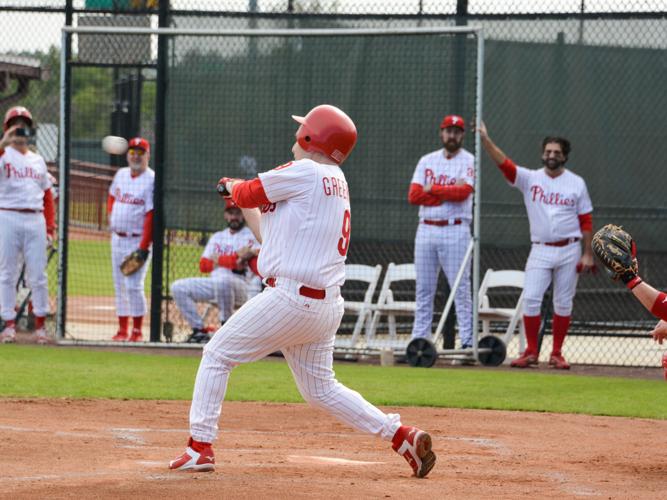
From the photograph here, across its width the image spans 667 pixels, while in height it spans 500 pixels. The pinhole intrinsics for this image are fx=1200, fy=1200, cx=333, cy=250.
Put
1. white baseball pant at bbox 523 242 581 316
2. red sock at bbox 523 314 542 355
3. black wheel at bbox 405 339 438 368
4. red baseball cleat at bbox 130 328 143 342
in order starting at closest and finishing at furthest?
black wheel at bbox 405 339 438 368 → white baseball pant at bbox 523 242 581 316 → red sock at bbox 523 314 542 355 → red baseball cleat at bbox 130 328 143 342

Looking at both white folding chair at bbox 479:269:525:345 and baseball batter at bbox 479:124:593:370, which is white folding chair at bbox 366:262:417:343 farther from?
baseball batter at bbox 479:124:593:370

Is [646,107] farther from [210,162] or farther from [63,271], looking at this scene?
[63,271]

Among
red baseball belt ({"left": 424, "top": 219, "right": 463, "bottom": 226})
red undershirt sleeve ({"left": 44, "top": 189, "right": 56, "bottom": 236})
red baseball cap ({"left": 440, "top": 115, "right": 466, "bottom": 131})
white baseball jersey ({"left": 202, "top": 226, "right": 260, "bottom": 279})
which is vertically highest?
red baseball cap ({"left": 440, "top": 115, "right": 466, "bottom": 131})

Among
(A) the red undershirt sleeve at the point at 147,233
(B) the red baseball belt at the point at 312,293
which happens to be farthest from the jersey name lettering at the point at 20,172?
(B) the red baseball belt at the point at 312,293

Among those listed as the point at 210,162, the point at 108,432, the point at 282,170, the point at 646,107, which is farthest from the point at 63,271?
the point at 282,170

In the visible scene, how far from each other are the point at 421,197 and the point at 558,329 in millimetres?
1771

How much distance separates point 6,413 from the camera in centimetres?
763

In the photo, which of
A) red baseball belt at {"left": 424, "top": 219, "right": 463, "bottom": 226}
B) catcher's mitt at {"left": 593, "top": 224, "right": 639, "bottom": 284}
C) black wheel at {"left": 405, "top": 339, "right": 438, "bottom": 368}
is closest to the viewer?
catcher's mitt at {"left": 593, "top": 224, "right": 639, "bottom": 284}

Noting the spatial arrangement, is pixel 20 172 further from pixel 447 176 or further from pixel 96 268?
pixel 96 268

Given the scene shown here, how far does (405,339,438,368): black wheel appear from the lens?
36.0 feet

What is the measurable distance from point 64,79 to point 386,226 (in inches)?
141

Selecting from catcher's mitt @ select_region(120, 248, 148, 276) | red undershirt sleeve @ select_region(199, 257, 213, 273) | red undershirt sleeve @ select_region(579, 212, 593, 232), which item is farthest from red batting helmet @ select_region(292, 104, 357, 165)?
catcher's mitt @ select_region(120, 248, 148, 276)

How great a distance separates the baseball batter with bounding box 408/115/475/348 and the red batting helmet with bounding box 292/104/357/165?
541cm

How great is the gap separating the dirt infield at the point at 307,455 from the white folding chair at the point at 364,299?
11.4ft
